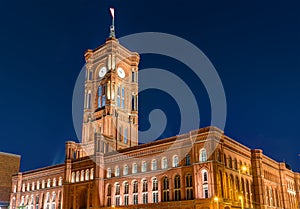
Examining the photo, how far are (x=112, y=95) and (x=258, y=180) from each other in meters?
47.4

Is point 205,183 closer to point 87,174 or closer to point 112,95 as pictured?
point 87,174

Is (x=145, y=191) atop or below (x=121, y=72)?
below

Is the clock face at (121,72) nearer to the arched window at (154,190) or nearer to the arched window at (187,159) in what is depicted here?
the arched window at (154,190)

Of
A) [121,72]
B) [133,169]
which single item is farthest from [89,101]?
[133,169]

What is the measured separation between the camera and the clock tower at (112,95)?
98.5m

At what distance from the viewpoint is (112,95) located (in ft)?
330

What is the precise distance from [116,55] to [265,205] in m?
60.8

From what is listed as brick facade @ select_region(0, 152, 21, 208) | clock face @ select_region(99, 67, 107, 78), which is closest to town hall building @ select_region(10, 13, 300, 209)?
clock face @ select_region(99, 67, 107, 78)

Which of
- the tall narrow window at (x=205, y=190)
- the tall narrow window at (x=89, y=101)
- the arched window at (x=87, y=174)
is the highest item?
the tall narrow window at (x=89, y=101)

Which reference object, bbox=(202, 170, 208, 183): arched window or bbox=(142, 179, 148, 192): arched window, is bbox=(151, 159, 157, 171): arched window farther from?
bbox=(202, 170, 208, 183): arched window

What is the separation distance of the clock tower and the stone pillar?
35.1 m

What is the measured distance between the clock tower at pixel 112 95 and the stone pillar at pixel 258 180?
3513cm

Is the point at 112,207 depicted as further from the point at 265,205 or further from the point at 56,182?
the point at 265,205

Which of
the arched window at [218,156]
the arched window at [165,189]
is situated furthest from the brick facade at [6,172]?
the arched window at [218,156]
